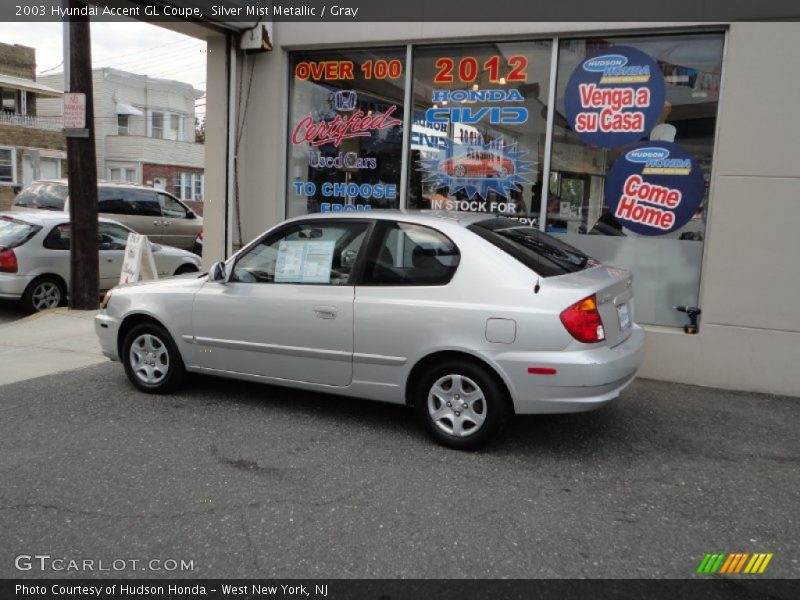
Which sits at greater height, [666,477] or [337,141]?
[337,141]

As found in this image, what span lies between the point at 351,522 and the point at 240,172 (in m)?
6.05

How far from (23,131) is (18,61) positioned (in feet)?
18.2

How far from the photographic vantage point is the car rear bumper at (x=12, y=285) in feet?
30.6

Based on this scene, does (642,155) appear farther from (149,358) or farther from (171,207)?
(171,207)

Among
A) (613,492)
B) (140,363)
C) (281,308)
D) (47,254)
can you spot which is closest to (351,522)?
(613,492)

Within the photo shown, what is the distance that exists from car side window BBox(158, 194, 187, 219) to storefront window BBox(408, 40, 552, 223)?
9.56m

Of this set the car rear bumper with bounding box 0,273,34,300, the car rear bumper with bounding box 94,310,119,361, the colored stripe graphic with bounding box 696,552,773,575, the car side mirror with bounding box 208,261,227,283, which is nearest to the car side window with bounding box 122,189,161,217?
the car rear bumper with bounding box 0,273,34,300

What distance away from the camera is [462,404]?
4605 millimetres

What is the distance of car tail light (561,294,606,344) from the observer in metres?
4.26

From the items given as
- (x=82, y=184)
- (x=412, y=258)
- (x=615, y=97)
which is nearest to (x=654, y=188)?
(x=615, y=97)

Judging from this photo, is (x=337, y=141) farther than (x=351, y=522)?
Yes

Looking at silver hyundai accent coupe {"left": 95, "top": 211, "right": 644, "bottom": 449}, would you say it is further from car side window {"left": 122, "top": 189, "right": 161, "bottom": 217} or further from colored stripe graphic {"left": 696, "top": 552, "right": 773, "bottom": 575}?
car side window {"left": 122, "top": 189, "right": 161, "bottom": 217}

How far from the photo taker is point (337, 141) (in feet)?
28.0
